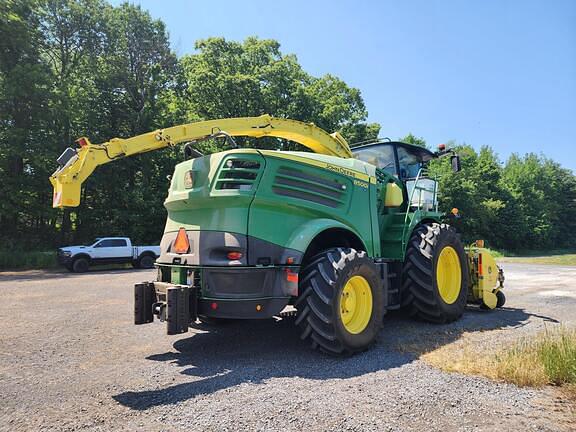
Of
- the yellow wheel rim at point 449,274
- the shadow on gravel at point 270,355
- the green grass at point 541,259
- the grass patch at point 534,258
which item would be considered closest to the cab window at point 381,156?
the yellow wheel rim at point 449,274

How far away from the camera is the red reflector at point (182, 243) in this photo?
5367 mm

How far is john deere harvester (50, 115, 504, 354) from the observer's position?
4.96 meters

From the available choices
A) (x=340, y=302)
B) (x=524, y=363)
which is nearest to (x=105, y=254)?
(x=340, y=302)

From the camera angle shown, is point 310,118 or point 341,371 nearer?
point 341,371

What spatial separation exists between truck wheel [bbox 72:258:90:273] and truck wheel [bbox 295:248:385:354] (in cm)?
1797

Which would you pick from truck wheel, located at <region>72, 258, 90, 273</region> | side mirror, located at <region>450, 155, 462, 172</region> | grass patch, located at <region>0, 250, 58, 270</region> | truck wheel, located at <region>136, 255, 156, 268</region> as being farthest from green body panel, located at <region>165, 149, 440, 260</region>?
grass patch, located at <region>0, 250, 58, 270</region>

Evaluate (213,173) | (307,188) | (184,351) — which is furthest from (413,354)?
(213,173)

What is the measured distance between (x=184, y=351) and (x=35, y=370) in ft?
5.62

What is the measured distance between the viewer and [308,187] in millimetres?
5605

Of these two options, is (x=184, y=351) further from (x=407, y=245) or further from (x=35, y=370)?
(x=407, y=245)

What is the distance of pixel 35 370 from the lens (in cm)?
474

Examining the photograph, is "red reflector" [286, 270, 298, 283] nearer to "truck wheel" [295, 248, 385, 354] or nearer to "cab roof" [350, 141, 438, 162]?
"truck wheel" [295, 248, 385, 354]

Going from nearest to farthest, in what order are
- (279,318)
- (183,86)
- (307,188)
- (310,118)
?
1. (307,188)
2. (279,318)
3. (310,118)
4. (183,86)

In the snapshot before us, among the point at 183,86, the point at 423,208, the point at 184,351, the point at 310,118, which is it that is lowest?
the point at 184,351
